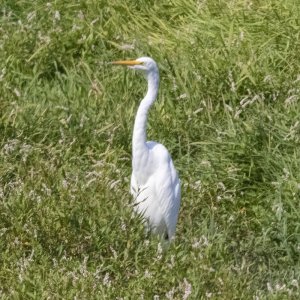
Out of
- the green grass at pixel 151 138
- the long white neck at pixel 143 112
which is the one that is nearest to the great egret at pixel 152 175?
the long white neck at pixel 143 112

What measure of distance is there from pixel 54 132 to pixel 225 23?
155cm

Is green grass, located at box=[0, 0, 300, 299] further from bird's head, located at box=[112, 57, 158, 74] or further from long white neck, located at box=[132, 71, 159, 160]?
bird's head, located at box=[112, 57, 158, 74]

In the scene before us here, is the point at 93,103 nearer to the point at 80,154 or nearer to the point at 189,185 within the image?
the point at 80,154

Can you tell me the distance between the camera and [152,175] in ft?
22.8

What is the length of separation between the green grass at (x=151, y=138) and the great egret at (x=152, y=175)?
14 cm

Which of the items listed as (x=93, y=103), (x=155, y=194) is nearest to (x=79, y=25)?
(x=93, y=103)

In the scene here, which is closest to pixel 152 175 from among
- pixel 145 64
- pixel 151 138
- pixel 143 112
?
pixel 143 112

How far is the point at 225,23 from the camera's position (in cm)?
877

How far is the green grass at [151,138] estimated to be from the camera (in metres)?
5.93

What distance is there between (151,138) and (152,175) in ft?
3.28

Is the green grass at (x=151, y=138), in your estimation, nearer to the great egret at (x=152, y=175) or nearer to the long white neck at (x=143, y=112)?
the great egret at (x=152, y=175)

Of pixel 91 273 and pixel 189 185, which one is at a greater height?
pixel 91 273

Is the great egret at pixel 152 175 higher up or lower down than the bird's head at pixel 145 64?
lower down

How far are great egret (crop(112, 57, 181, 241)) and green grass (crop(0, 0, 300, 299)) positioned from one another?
5.7 inches
